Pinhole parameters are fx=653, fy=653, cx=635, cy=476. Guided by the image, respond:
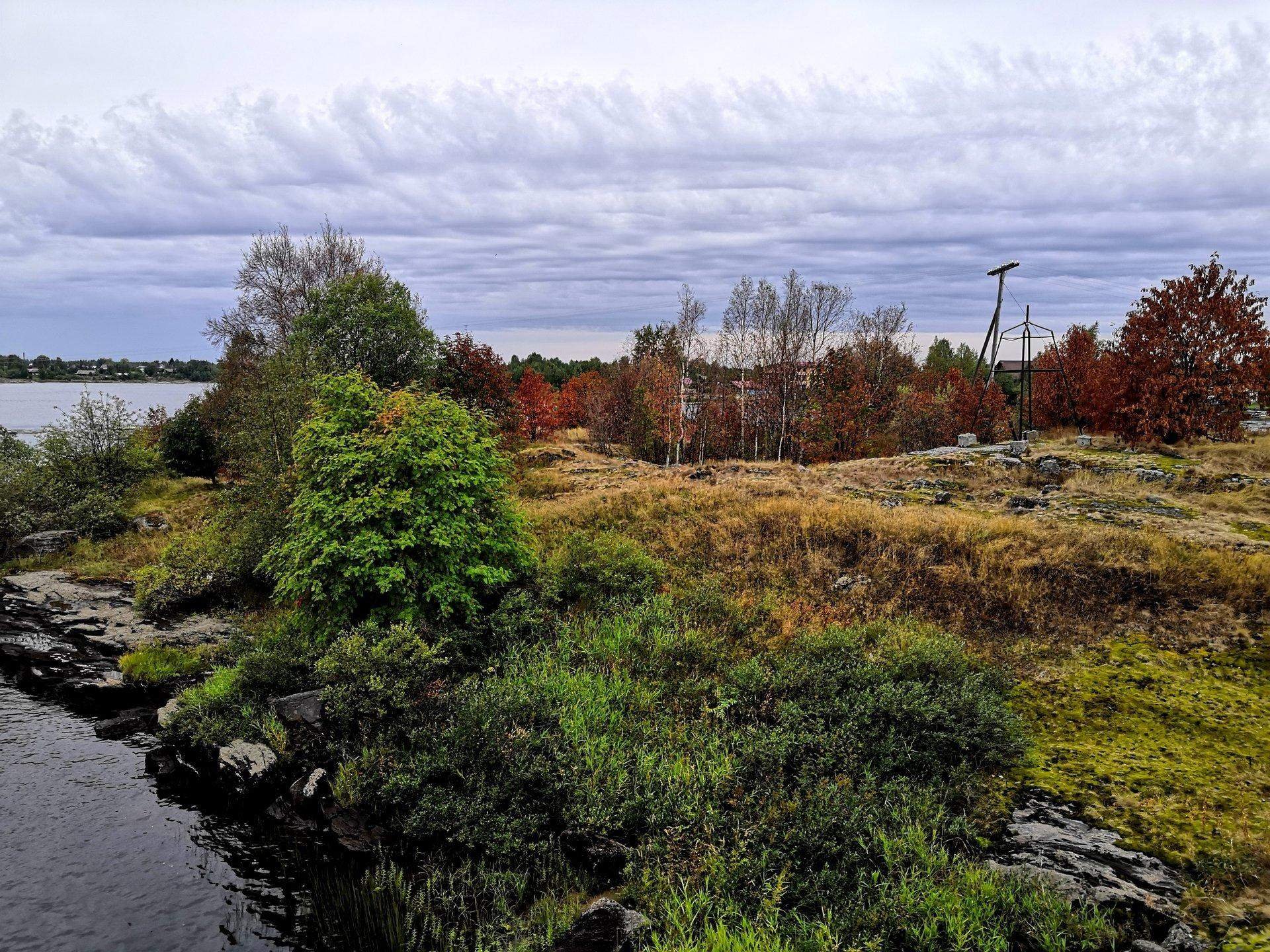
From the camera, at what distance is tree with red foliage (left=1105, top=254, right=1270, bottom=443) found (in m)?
21.9

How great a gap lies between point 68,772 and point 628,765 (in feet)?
37.8

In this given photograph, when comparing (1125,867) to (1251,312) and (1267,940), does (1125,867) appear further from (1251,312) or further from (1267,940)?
(1251,312)

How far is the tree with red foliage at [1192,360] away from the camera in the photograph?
21891mm

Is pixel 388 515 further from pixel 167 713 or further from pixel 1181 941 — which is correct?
pixel 1181 941

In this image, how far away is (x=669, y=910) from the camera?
7.31 metres

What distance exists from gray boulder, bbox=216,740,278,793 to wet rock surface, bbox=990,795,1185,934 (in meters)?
11.5

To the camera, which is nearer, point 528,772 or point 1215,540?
point 528,772

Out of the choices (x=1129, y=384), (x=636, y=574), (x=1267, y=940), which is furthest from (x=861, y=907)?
(x=1129, y=384)

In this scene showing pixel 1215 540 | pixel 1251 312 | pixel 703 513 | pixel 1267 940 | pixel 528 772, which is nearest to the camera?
pixel 1267 940

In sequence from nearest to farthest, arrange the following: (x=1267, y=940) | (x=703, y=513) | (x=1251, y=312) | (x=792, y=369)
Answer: (x=1267, y=940)
(x=703, y=513)
(x=1251, y=312)
(x=792, y=369)

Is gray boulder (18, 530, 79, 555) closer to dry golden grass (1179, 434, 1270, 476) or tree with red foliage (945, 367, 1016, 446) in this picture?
dry golden grass (1179, 434, 1270, 476)

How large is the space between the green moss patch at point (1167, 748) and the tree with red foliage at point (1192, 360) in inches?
604

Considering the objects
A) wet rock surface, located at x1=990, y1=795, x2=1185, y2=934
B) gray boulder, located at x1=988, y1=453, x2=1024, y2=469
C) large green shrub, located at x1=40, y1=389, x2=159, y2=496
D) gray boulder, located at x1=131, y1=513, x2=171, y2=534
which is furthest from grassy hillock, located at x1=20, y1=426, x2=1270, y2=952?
large green shrub, located at x1=40, y1=389, x2=159, y2=496

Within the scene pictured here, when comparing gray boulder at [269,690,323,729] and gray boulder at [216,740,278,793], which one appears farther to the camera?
gray boulder at [269,690,323,729]
